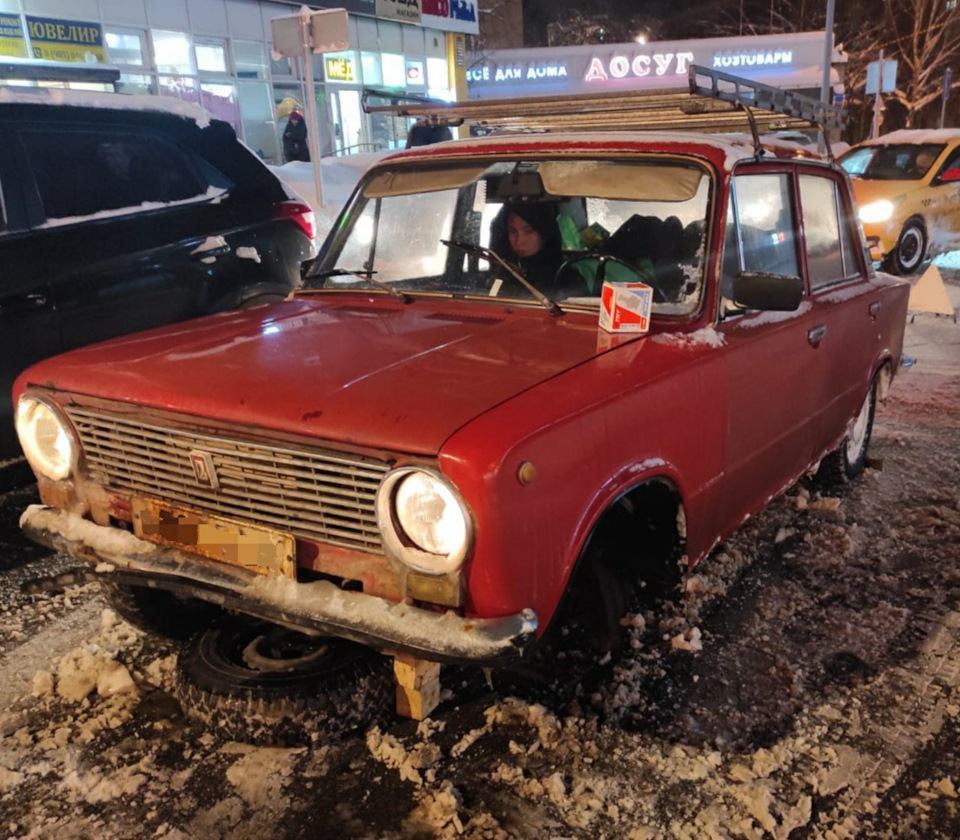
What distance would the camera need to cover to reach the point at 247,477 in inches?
97.5

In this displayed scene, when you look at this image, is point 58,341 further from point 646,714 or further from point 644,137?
point 646,714

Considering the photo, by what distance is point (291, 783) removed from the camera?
2.65m

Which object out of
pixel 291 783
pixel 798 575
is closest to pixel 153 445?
pixel 291 783

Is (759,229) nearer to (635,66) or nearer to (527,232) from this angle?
(527,232)

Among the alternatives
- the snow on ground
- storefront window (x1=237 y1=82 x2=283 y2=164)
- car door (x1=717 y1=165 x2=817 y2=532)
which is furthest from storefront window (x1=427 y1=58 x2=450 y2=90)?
the snow on ground

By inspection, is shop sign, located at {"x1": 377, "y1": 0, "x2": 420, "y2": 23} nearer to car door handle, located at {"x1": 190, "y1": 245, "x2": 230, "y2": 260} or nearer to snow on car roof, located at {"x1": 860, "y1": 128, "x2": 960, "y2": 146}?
snow on car roof, located at {"x1": 860, "y1": 128, "x2": 960, "y2": 146}

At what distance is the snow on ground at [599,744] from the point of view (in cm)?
249

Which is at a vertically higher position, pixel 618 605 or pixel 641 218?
pixel 641 218

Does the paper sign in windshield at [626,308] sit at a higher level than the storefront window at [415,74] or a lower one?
lower

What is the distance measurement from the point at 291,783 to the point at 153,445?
3.75 ft

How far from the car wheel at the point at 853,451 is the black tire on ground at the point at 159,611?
11.2ft

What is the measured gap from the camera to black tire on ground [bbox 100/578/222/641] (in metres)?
3.27

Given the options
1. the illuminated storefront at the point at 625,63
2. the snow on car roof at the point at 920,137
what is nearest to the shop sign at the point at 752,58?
the illuminated storefront at the point at 625,63

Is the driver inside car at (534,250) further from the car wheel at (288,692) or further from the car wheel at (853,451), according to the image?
the car wheel at (853,451)
